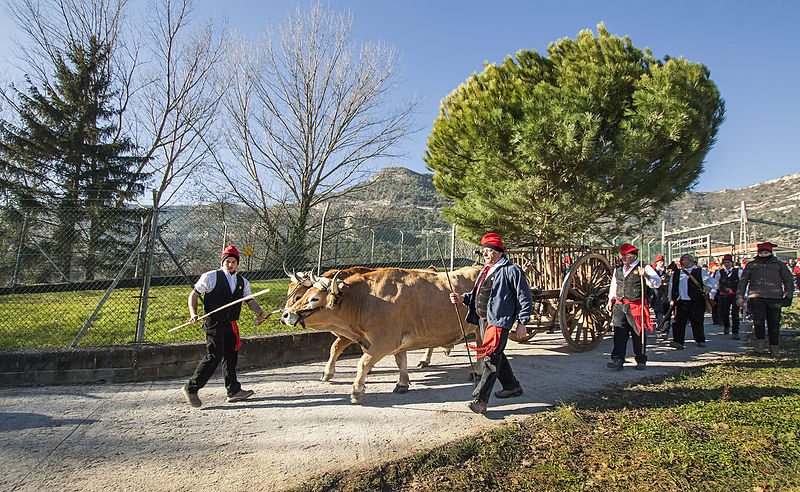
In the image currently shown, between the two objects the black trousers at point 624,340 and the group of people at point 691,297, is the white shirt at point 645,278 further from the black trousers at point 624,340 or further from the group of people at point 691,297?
the black trousers at point 624,340

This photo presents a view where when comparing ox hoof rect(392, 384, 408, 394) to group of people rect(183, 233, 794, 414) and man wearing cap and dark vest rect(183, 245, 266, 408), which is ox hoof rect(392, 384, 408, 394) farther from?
man wearing cap and dark vest rect(183, 245, 266, 408)

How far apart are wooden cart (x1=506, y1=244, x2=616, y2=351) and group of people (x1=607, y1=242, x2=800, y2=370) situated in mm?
756

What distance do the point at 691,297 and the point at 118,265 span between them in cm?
1107

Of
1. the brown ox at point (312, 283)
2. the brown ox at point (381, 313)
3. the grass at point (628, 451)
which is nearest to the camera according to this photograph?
the grass at point (628, 451)

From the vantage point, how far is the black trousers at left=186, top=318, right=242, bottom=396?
4719 mm

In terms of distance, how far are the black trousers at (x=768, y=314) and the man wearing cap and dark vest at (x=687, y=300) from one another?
80 cm

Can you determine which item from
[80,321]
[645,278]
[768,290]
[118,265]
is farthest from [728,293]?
[80,321]

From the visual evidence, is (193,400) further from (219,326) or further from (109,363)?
(109,363)

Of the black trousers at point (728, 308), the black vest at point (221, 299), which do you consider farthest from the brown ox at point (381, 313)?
the black trousers at point (728, 308)

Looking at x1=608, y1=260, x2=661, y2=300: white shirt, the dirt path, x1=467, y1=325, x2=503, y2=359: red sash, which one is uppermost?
x1=608, y1=260, x2=661, y2=300: white shirt

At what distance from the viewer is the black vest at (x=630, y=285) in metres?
6.41

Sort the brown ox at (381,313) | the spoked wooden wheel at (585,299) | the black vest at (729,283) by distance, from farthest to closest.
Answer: the black vest at (729,283), the spoked wooden wheel at (585,299), the brown ox at (381,313)

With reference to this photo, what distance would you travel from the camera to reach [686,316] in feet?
27.3

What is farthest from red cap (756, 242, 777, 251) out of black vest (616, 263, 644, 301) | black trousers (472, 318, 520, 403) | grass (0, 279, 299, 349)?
grass (0, 279, 299, 349)
